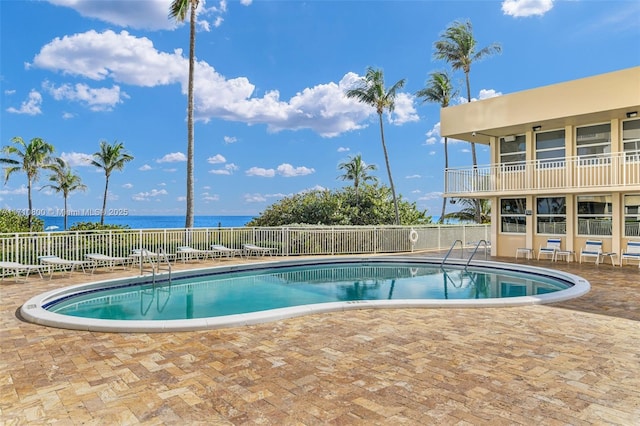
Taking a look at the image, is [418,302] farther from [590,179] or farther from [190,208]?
[190,208]

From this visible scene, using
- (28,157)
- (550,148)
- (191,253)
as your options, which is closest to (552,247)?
(550,148)

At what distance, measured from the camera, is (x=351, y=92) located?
23.5m

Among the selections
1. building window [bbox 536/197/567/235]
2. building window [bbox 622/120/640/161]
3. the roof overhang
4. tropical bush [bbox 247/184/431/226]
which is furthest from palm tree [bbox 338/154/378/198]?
building window [bbox 622/120/640/161]

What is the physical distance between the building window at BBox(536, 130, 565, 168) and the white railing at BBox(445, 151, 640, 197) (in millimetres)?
41

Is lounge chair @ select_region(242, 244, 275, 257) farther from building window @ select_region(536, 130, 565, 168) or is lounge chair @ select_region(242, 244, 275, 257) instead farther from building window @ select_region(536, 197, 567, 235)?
building window @ select_region(536, 130, 565, 168)

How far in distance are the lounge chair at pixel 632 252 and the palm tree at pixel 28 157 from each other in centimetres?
2892

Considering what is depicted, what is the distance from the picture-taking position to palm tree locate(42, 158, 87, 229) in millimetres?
29619

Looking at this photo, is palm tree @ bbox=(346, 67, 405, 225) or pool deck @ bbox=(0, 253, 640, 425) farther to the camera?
palm tree @ bbox=(346, 67, 405, 225)

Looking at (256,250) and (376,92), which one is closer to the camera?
(256,250)

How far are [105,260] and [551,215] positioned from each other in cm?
1434

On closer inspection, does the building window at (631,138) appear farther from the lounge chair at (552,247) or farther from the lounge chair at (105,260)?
the lounge chair at (105,260)

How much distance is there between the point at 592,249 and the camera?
12.9 meters

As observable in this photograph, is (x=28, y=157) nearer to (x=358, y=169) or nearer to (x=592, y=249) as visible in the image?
(x=358, y=169)

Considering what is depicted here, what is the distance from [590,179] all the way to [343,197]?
13.9 meters
